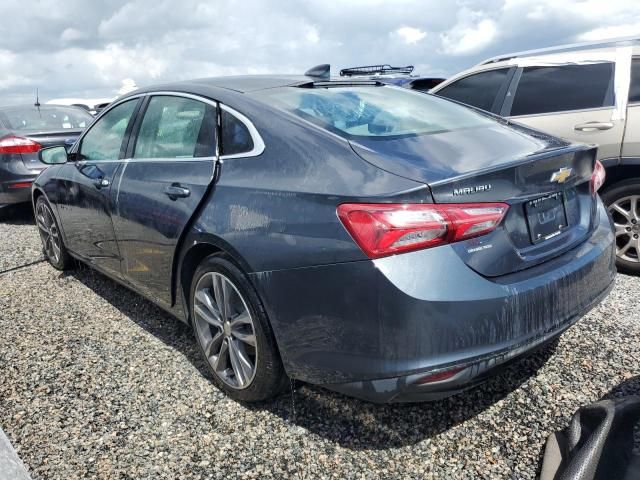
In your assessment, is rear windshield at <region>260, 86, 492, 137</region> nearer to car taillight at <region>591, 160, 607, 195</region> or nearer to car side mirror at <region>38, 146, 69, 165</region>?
car taillight at <region>591, 160, 607, 195</region>

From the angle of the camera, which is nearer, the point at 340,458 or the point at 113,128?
the point at 340,458

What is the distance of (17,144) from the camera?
6492mm

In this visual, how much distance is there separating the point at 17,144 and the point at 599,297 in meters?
6.60

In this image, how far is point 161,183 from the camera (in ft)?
9.30

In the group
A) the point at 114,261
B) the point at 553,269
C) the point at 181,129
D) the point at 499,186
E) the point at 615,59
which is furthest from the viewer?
the point at 615,59

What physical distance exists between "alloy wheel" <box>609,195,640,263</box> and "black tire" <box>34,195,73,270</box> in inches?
176

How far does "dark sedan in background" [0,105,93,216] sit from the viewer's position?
6496 mm

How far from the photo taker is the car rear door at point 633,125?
3.91 metres

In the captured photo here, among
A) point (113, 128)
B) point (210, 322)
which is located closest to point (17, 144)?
point (113, 128)

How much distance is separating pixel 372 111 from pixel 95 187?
1.98m

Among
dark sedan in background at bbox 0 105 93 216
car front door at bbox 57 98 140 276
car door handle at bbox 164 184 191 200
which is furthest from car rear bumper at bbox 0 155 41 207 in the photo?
car door handle at bbox 164 184 191 200

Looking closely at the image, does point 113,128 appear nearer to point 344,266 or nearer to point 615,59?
point 344,266

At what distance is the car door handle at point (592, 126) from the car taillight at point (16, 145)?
6.04 m

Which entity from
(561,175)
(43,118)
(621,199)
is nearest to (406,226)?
(561,175)
